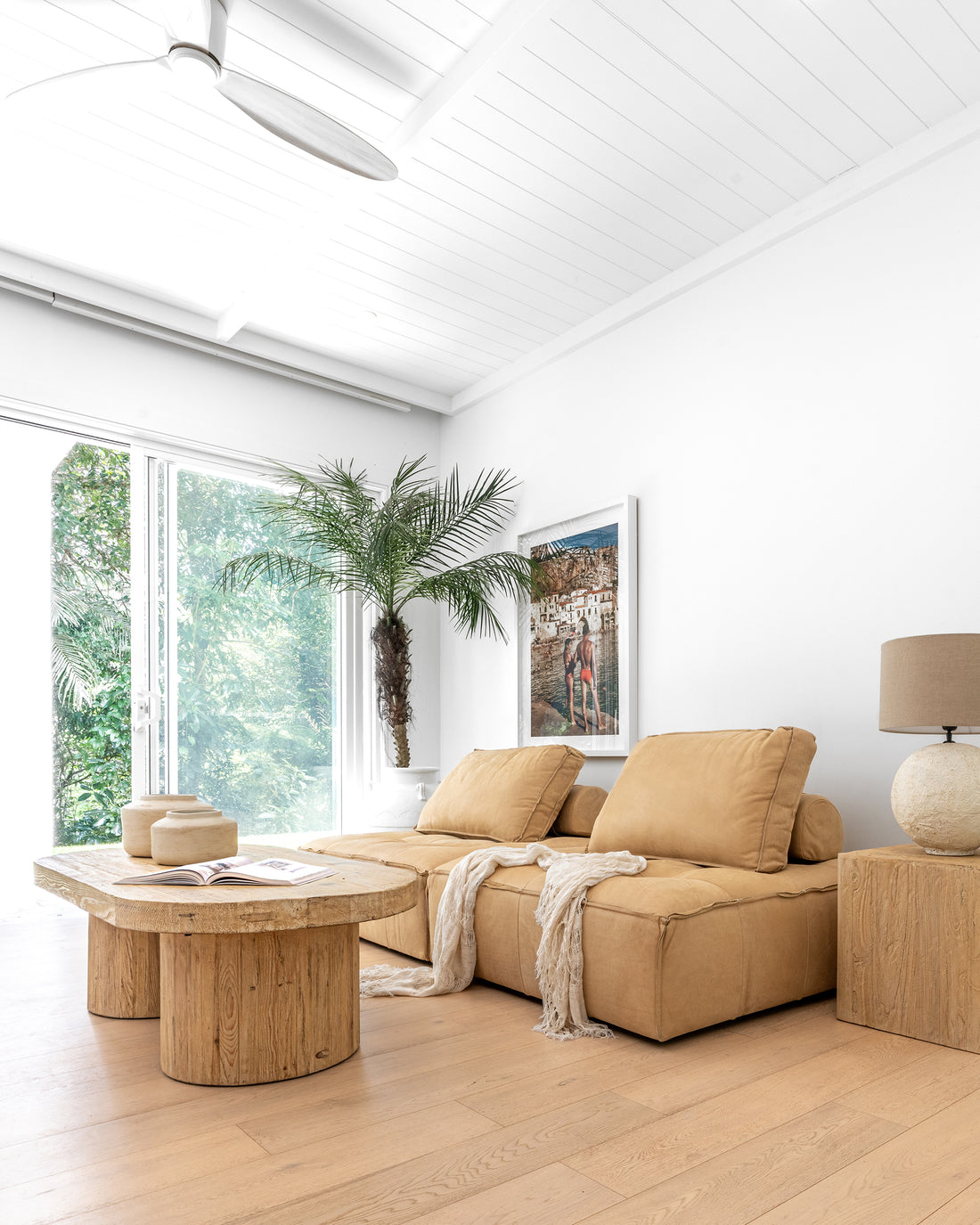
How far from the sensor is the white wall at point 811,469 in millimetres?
3125

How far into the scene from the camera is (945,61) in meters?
2.84

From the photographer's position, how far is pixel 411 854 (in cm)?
349

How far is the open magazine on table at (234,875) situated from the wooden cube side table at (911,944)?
57.9 inches

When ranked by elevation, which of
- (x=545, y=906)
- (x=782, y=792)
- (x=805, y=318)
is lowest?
(x=545, y=906)

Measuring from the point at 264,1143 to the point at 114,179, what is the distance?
3.25 metres

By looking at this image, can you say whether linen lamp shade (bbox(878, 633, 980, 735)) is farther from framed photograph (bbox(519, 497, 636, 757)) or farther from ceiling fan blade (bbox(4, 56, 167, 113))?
ceiling fan blade (bbox(4, 56, 167, 113))

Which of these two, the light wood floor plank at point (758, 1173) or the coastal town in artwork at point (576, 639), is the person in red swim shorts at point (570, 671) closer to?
the coastal town in artwork at point (576, 639)

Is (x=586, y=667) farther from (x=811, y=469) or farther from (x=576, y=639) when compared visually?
(x=811, y=469)

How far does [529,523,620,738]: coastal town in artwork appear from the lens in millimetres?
4316

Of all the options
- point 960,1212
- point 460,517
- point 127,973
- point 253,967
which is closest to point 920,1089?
point 960,1212

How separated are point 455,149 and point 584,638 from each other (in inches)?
87.2

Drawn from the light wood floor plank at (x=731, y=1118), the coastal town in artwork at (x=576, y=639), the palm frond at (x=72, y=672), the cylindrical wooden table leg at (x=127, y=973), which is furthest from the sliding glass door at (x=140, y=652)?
the light wood floor plank at (x=731, y=1118)

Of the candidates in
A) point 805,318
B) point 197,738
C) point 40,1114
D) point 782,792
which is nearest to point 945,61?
point 805,318

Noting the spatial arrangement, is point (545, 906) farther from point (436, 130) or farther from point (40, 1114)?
point (436, 130)
